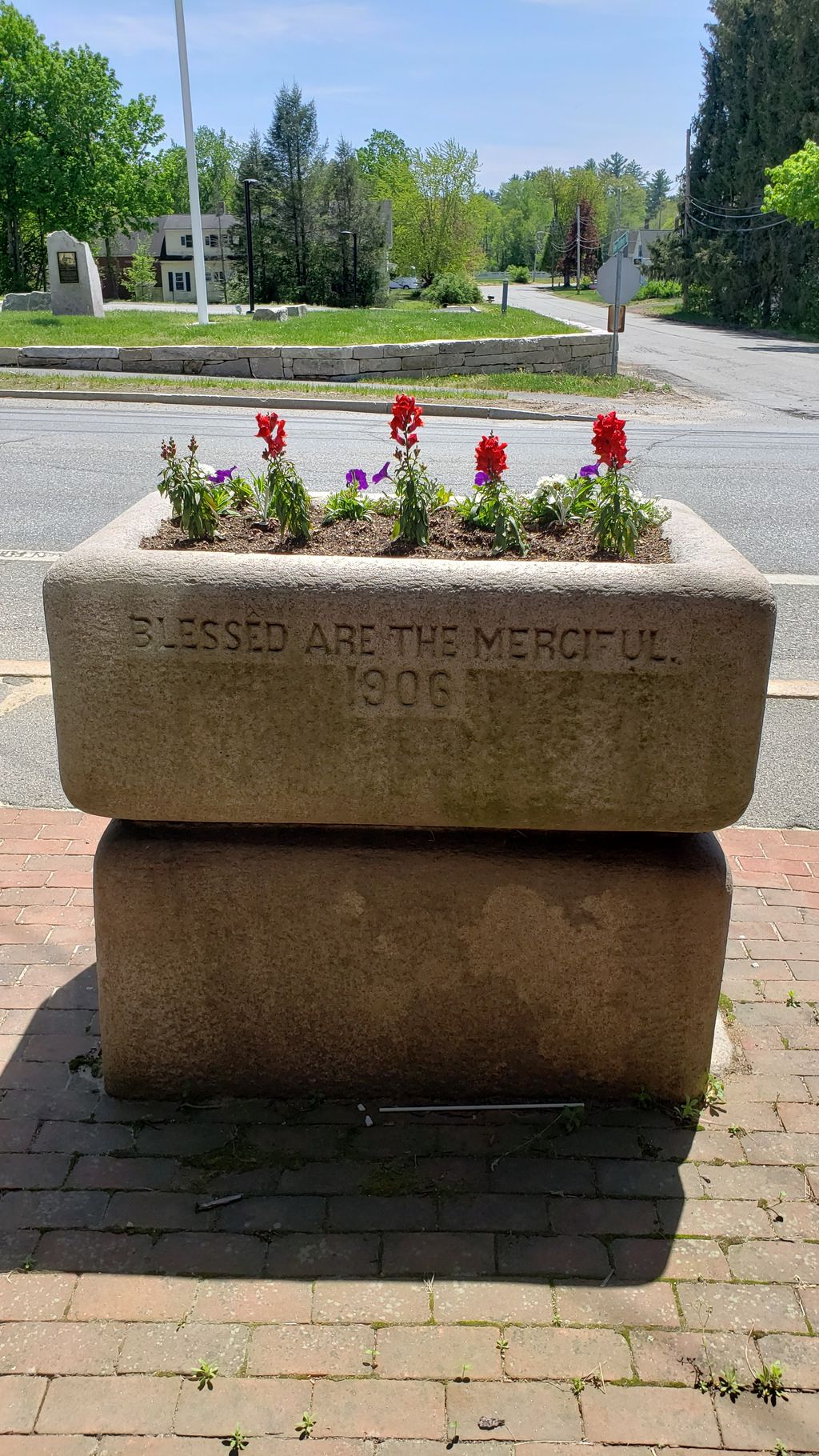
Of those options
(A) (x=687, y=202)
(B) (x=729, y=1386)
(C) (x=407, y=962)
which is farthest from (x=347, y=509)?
(A) (x=687, y=202)

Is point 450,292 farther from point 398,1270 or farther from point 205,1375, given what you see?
point 205,1375

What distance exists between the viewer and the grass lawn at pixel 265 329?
19.2 metres

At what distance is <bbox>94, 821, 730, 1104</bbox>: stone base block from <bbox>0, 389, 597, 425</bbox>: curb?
535 inches

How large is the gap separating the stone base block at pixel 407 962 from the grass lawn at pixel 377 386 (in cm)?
1439

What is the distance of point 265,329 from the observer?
20.2 meters

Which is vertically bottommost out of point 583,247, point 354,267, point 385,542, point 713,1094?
point 713,1094

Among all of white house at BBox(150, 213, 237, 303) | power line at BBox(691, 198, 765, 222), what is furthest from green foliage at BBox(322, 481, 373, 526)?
white house at BBox(150, 213, 237, 303)

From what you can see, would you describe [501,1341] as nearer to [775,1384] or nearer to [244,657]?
[775,1384]

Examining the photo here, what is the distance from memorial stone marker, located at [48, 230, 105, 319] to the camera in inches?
928

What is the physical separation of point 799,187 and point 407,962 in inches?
1336

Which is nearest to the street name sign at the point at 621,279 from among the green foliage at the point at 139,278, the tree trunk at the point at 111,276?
the green foliage at the point at 139,278

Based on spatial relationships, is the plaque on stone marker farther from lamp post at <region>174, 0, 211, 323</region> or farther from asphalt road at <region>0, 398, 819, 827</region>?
asphalt road at <region>0, 398, 819, 827</region>

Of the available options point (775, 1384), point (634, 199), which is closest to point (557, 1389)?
point (775, 1384)

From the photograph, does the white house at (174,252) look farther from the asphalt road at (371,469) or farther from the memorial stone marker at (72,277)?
the asphalt road at (371,469)
